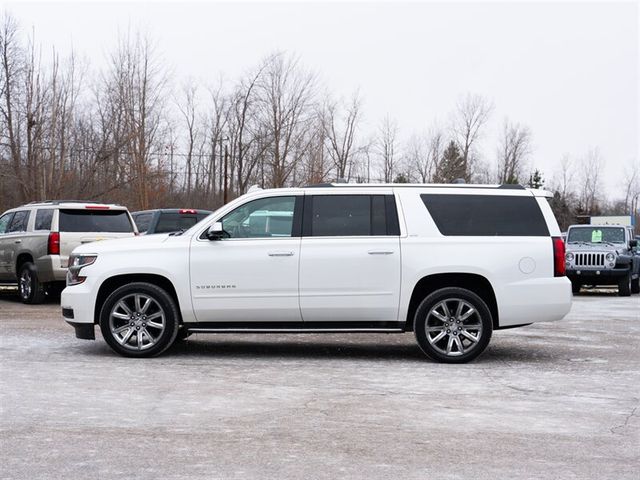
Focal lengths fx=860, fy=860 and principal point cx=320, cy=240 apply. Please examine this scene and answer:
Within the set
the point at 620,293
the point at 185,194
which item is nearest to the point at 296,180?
the point at 185,194

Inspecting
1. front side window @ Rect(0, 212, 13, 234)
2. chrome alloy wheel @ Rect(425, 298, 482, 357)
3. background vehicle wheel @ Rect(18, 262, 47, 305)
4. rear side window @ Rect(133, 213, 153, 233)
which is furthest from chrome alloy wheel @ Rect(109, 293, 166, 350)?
rear side window @ Rect(133, 213, 153, 233)

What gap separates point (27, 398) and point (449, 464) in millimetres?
3773

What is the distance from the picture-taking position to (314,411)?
690 centimetres

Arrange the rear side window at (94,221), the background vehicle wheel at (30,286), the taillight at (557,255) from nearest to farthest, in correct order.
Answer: the taillight at (557,255) < the rear side window at (94,221) < the background vehicle wheel at (30,286)

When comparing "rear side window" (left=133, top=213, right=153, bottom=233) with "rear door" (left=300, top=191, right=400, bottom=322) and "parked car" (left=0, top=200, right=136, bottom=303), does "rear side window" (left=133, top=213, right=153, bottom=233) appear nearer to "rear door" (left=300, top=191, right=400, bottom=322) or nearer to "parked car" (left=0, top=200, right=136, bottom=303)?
"parked car" (left=0, top=200, right=136, bottom=303)

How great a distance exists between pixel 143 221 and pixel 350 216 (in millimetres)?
11596

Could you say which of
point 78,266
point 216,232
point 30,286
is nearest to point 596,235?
point 30,286

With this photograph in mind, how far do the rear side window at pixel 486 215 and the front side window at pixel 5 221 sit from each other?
1052 centimetres

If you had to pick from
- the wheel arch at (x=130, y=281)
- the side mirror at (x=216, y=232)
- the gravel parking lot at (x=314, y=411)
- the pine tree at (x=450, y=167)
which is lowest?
the gravel parking lot at (x=314, y=411)

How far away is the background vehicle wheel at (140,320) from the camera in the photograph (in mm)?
9500

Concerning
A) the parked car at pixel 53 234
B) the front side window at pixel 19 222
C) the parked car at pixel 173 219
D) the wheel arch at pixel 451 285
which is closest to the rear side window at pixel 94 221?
the parked car at pixel 53 234

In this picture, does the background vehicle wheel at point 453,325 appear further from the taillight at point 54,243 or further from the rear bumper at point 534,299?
the taillight at point 54,243

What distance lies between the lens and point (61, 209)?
15727 millimetres

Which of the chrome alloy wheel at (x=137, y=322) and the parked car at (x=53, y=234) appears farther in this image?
the parked car at (x=53, y=234)
